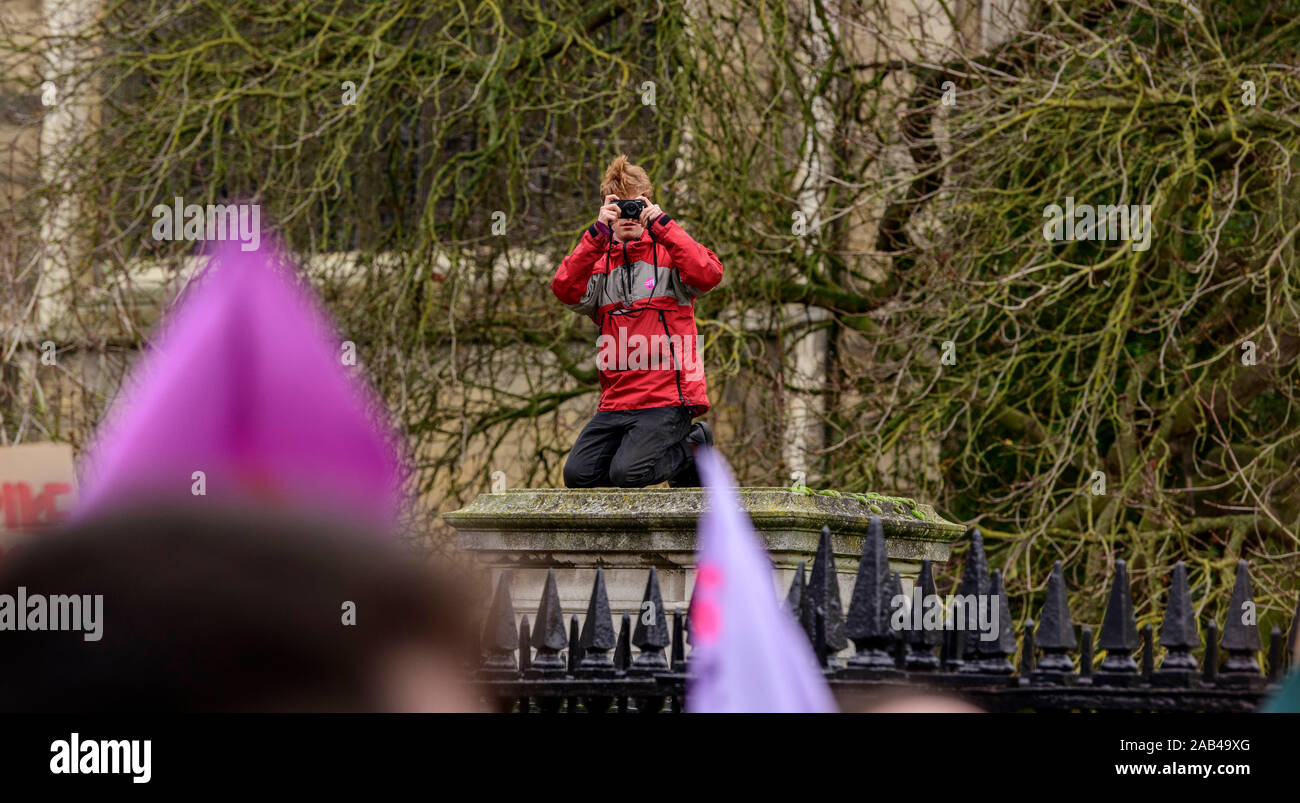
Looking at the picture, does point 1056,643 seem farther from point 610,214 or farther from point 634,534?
point 610,214

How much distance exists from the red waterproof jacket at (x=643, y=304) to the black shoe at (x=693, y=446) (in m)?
0.09

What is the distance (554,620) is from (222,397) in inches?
64.4

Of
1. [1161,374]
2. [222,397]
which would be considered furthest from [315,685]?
[1161,374]

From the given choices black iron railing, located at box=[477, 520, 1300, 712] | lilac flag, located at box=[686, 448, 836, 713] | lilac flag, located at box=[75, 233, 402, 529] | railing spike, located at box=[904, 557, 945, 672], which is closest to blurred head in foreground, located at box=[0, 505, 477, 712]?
lilac flag, located at box=[75, 233, 402, 529]

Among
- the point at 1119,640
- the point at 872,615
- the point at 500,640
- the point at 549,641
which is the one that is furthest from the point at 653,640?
the point at 1119,640

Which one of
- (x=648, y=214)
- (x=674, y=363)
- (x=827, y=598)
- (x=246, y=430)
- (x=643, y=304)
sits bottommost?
(x=827, y=598)

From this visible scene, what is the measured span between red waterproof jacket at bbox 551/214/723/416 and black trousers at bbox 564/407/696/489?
0.05 m

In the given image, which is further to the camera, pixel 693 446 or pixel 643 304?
pixel 693 446

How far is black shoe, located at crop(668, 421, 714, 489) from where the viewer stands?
546 cm

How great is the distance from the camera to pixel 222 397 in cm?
195

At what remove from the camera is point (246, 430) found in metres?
1.88

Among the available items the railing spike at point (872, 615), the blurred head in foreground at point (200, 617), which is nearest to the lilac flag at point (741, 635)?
the railing spike at point (872, 615)

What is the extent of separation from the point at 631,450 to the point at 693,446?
29 cm

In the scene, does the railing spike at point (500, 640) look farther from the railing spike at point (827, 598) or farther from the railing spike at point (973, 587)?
the railing spike at point (973, 587)
